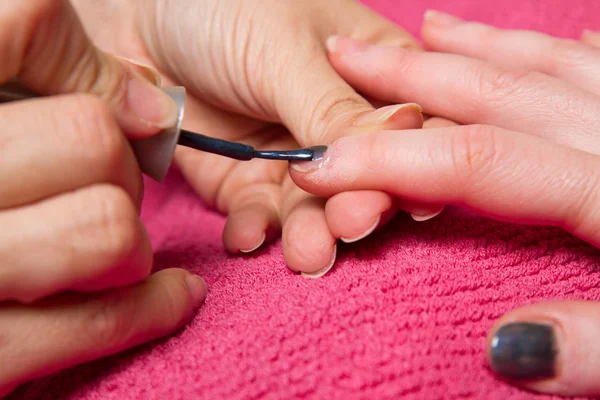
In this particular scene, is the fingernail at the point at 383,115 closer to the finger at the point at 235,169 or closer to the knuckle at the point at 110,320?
the finger at the point at 235,169

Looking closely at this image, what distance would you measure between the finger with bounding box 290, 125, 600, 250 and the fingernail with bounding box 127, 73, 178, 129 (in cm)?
17

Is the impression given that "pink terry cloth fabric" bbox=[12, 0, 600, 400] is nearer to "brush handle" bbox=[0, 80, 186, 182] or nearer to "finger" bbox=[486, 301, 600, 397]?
"finger" bbox=[486, 301, 600, 397]

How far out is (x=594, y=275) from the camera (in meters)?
0.63

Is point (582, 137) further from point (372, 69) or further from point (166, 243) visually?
point (166, 243)

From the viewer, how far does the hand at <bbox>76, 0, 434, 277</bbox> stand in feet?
2.01

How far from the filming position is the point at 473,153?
576mm

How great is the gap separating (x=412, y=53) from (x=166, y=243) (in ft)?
1.63

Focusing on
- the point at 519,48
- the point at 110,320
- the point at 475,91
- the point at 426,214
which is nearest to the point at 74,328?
the point at 110,320

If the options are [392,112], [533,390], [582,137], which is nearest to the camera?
[533,390]

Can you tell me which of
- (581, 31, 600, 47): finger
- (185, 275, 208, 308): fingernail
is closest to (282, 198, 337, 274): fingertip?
(185, 275, 208, 308): fingernail

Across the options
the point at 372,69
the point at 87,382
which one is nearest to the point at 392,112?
the point at 372,69

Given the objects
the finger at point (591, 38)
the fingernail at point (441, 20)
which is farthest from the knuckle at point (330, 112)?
the finger at point (591, 38)

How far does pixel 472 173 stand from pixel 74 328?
43 cm

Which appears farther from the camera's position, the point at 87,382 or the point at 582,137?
the point at 582,137
